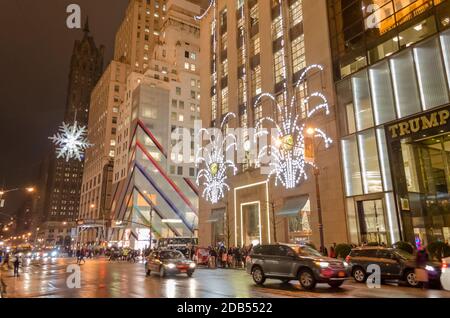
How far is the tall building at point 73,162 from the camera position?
598 feet

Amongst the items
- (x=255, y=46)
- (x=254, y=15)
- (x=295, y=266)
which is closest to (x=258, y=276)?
(x=295, y=266)

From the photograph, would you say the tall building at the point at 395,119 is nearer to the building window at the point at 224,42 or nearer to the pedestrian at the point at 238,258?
the pedestrian at the point at 238,258

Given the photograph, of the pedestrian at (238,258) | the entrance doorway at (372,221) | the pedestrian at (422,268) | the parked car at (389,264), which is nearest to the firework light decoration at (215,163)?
the pedestrian at (238,258)

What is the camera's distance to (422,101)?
23625mm

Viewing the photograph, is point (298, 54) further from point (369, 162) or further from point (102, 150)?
point (102, 150)

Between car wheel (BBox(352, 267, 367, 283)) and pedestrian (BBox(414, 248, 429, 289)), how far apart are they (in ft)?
8.46

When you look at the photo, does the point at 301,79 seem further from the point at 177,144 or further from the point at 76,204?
the point at 76,204

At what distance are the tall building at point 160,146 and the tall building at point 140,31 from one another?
15612 mm

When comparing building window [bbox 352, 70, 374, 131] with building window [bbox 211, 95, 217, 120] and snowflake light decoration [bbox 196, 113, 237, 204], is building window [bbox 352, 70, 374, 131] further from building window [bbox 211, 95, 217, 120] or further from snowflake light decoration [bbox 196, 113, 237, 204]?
building window [bbox 211, 95, 217, 120]

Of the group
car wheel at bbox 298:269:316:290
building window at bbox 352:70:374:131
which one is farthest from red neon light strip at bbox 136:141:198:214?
car wheel at bbox 298:269:316:290

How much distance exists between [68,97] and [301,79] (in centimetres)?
18160

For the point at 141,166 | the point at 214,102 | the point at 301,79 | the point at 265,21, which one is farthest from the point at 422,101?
the point at 141,166

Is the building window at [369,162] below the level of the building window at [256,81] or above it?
below

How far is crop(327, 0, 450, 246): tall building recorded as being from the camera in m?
23.3
